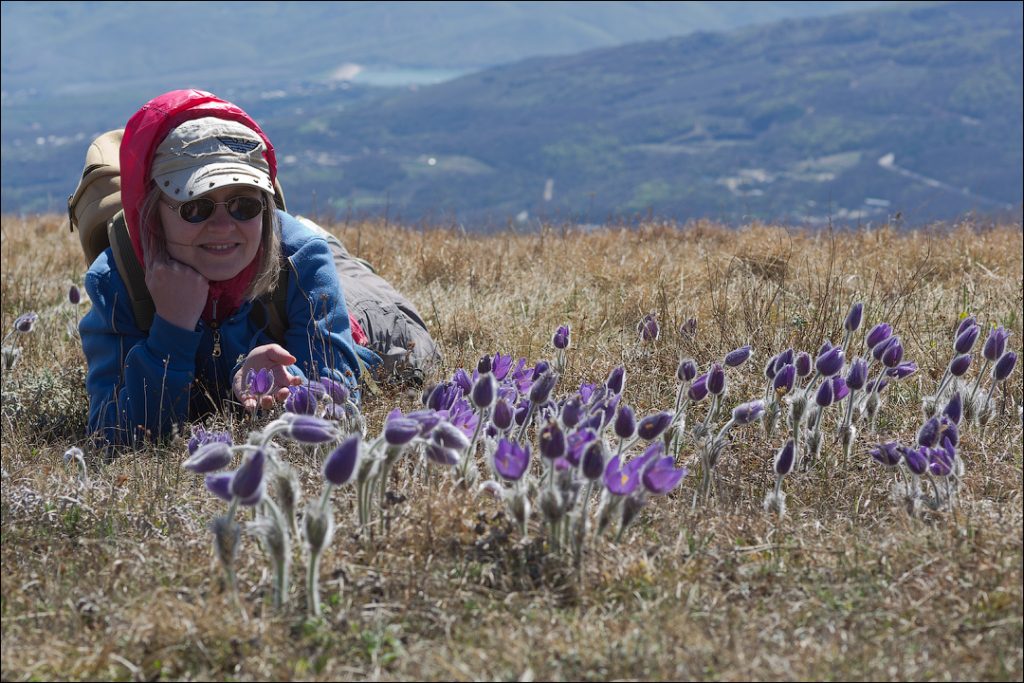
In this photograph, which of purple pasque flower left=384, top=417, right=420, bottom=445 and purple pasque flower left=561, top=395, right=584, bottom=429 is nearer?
purple pasque flower left=384, top=417, right=420, bottom=445

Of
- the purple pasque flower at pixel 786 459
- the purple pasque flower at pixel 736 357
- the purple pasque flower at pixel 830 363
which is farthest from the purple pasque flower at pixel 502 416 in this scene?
the purple pasque flower at pixel 830 363

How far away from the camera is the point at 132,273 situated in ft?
12.2

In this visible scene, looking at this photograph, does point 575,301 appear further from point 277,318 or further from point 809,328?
point 277,318

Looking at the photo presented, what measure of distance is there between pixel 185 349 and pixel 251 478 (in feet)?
5.62

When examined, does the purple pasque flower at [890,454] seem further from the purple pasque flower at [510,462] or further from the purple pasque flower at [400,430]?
the purple pasque flower at [400,430]

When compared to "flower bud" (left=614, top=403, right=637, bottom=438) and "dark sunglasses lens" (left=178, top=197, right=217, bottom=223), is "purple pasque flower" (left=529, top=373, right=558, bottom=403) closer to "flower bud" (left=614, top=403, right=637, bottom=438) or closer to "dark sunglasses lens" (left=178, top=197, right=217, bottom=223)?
"flower bud" (left=614, top=403, right=637, bottom=438)

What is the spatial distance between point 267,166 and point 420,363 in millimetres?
979

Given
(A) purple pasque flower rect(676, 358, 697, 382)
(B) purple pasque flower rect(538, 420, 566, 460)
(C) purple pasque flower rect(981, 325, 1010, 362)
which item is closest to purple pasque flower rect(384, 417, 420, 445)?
(B) purple pasque flower rect(538, 420, 566, 460)

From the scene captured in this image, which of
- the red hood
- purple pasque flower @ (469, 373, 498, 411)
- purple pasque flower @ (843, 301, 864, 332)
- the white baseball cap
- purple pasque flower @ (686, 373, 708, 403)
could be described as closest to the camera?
purple pasque flower @ (469, 373, 498, 411)

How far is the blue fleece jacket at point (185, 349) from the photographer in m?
3.59

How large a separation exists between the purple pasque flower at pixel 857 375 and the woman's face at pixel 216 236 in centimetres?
194

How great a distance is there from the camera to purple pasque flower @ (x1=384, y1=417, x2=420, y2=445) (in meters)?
2.21

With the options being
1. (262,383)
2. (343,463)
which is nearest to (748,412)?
(343,463)

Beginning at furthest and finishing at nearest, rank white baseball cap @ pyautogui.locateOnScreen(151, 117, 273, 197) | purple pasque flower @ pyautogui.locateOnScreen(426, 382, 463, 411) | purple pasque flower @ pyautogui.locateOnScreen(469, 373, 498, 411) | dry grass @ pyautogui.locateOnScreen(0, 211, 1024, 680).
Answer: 1. white baseball cap @ pyautogui.locateOnScreen(151, 117, 273, 197)
2. purple pasque flower @ pyautogui.locateOnScreen(426, 382, 463, 411)
3. purple pasque flower @ pyautogui.locateOnScreen(469, 373, 498, 411)
4. dry grass @ pyautogui.locateOnScreen(0, 211, 1024, 680)
